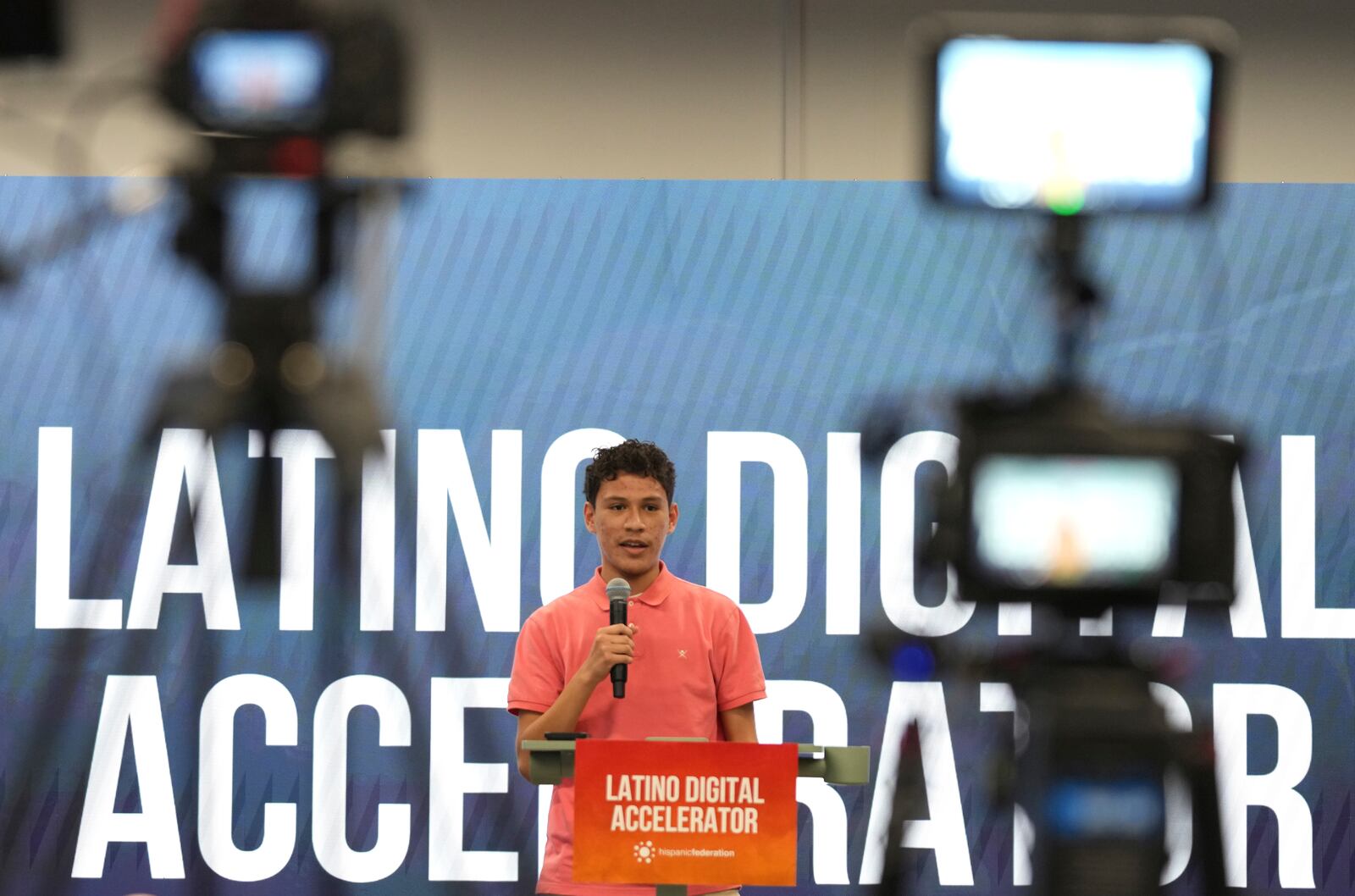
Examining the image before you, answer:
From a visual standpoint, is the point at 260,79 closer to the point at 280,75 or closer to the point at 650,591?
the point at 280,75

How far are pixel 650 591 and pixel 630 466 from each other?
173mm

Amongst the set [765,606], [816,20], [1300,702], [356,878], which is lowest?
[356,878]

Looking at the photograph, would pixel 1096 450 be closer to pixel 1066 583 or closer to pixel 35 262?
pixel 1066 583

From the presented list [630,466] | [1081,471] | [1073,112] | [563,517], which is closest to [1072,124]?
[1073,112]

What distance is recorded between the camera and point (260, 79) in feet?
5.61

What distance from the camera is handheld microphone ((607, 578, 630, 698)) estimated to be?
1.95 metres

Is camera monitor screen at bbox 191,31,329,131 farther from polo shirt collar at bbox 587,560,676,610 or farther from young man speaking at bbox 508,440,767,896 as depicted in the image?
polo shirt collar at bbox 587,560,676,610

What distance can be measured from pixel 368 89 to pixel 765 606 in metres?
1.75

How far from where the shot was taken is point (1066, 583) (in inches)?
64.1

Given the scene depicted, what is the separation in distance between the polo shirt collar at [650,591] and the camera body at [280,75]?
0.73 m

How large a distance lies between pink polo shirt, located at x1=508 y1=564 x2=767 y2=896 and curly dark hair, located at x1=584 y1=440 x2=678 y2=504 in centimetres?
13

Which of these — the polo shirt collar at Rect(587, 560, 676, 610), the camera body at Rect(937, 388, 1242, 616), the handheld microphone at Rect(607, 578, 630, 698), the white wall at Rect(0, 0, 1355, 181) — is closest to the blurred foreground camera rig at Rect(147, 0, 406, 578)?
the handheld microphone at Rect(607, 578, 630, 698)

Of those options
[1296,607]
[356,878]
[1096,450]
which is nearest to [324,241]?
[1096,450]

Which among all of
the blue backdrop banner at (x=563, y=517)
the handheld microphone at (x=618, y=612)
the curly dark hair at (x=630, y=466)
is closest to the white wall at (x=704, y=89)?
the blue backdrop banner at (x=563, y=517)
